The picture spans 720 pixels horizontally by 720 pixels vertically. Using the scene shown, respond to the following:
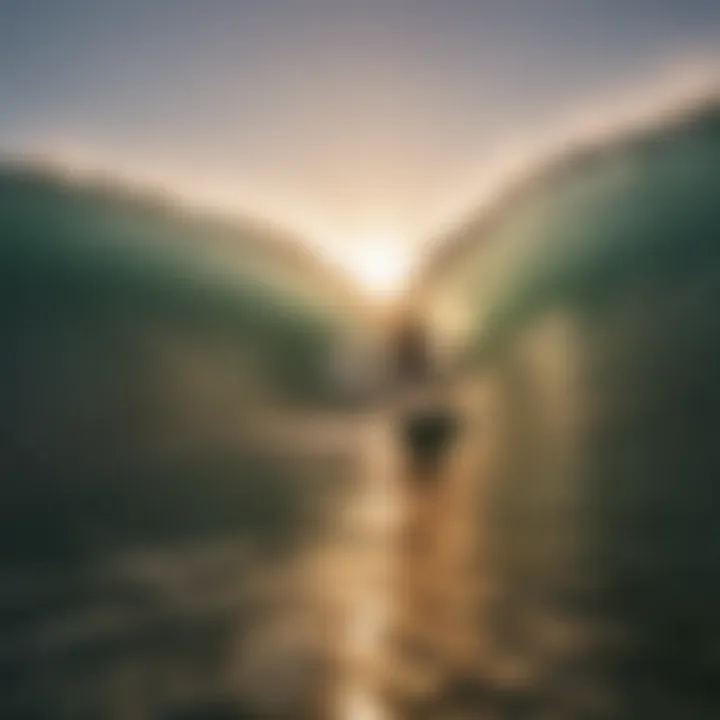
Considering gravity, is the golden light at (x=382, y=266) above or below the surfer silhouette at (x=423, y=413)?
above

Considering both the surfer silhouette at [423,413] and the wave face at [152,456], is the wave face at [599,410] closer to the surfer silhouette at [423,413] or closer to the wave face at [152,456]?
the surfer silhouette at [423,413]

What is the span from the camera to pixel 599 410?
1069 millimetres

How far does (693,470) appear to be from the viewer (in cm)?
103

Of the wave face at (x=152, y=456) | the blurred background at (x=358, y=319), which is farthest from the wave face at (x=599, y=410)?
the wave face at (x=152, y=456)

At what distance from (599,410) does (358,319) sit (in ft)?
0.89

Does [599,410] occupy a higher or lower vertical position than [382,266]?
lower

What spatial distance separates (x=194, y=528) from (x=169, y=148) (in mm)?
401

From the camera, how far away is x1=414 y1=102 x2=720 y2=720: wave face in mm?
979

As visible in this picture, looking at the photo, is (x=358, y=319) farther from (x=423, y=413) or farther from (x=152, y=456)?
(x=152, y=456)

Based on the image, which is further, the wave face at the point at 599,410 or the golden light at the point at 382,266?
the golden light at the point at 382,266

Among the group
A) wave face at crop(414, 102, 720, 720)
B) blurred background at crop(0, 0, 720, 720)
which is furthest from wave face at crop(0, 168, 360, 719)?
wave face at crop(414, 102, 720, 720)

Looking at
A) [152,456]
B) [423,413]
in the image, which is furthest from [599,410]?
[152,456]

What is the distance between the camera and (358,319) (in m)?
1.09

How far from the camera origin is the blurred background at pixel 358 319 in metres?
1.01
